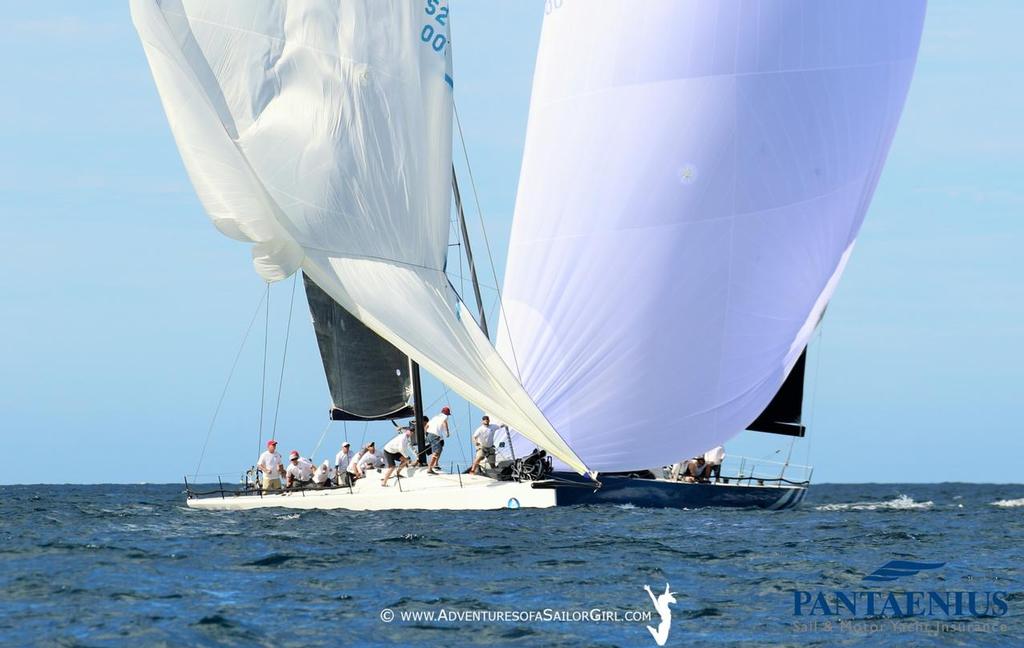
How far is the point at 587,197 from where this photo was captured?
24.2 m

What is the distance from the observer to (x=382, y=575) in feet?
47.4

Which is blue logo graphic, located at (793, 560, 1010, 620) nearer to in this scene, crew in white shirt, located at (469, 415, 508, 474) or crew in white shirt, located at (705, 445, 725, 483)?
crew in white shirt, located at (469, 415, 508, 474)

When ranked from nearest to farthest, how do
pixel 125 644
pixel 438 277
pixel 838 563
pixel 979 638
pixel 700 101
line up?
pixel 125 644, pixel 979 638, pixel 838 563, pixel 438 277, pixel 700 101

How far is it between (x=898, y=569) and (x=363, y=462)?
11387 mm

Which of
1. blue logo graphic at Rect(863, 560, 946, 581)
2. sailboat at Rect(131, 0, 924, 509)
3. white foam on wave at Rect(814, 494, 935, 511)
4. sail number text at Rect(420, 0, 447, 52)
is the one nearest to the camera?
blue logo graphic at Rect(863, 560, 946, 581)

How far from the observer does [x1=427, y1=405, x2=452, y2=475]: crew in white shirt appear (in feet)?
78.5

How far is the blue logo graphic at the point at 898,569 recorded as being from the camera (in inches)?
600

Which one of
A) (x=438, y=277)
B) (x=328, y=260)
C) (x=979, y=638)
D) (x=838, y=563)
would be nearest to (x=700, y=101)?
(x=438, y=277)

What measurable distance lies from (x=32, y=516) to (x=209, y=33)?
9592 millimetres

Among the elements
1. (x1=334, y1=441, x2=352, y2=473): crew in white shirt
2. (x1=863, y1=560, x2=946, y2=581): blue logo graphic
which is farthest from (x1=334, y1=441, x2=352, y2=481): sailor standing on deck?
(x1=863, y1=560, x2=946, y2=581): blue logo graphic

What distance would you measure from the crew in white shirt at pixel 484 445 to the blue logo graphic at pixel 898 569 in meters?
7.89

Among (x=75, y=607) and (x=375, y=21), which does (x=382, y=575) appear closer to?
(x=75, y=607)

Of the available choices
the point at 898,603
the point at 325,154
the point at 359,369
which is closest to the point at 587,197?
the point at 325,154

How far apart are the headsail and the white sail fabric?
3.92 metres
